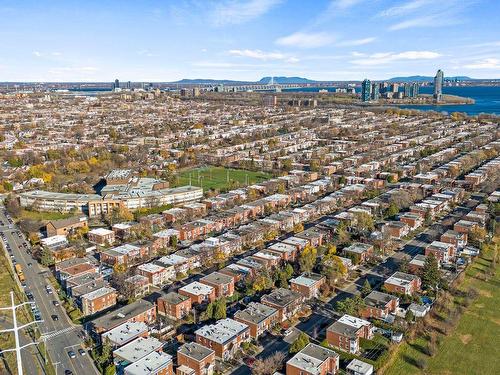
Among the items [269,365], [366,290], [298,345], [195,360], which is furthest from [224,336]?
[366,290]

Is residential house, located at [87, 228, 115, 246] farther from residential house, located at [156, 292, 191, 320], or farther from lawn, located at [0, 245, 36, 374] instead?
residential house, located at [156, 292, 191, 320]

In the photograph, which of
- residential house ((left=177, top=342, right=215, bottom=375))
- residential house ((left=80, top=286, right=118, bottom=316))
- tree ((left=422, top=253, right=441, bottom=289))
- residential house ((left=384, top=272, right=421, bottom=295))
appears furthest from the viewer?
tree ((left=422, top=253, right=441, bottom=289))

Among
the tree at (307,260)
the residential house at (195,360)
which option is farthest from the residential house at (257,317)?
the tree at (307,260)

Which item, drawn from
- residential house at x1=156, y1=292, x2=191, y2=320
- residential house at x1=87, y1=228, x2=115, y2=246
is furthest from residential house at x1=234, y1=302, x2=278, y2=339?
residential house at x1=87, y1=228, x2=115, y2=246

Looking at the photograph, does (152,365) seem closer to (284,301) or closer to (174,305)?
(174,305)

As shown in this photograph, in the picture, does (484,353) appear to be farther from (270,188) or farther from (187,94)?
(187,94)

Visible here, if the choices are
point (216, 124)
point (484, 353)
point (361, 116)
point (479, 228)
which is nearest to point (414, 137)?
point (361, 116)
